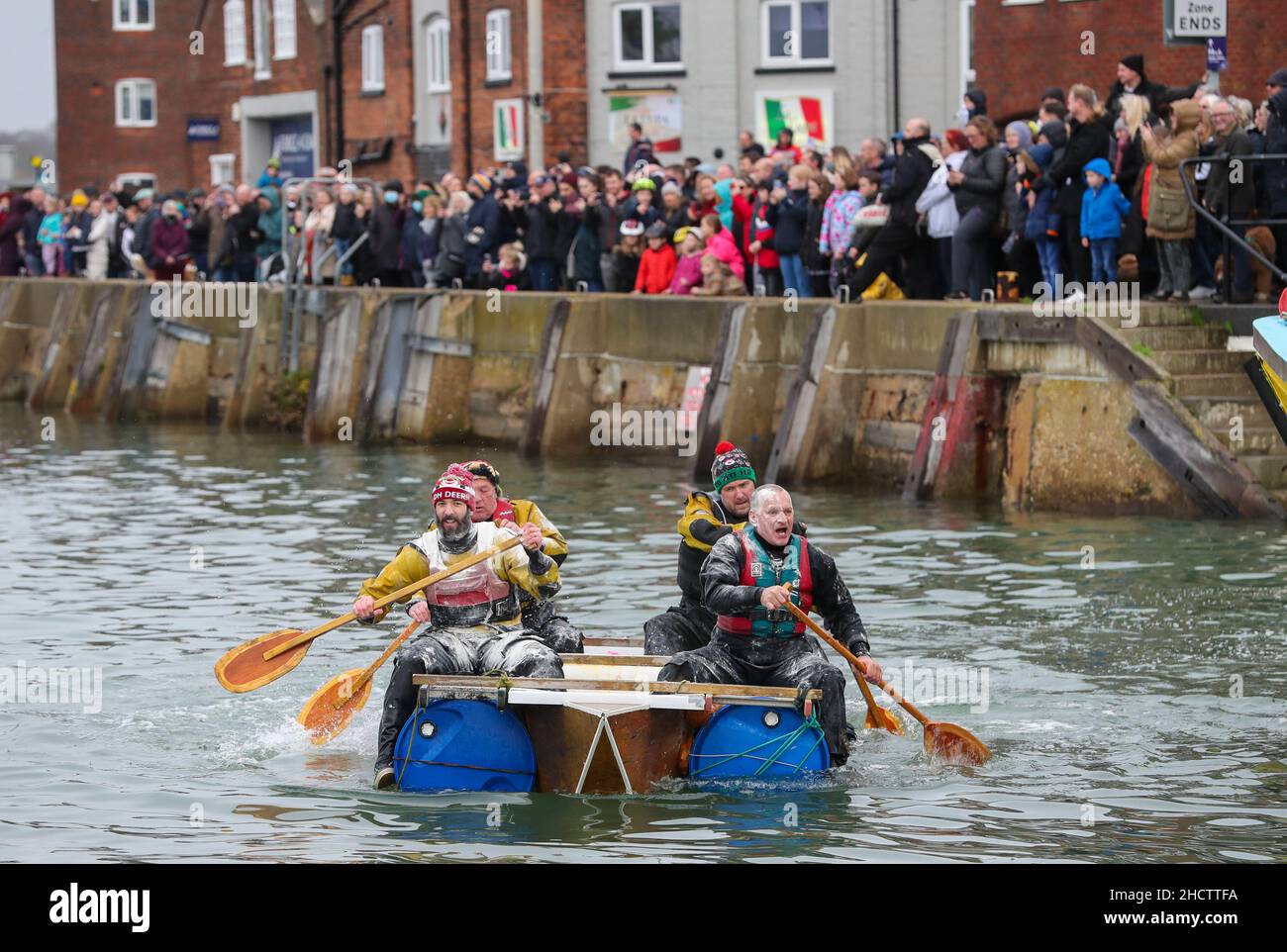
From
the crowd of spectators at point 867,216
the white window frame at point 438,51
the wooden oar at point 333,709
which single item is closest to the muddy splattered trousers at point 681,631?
the wooden oar at point 333,709

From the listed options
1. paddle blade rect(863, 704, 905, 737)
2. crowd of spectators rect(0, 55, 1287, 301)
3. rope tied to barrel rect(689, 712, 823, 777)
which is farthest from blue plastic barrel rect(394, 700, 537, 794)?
crowd of spectators rect(0, 55, 1287, 301)

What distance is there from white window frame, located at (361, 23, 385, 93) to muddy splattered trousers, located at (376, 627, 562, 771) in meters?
37.8

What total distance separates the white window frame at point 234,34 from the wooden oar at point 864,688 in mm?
46245

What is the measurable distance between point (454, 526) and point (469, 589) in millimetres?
353

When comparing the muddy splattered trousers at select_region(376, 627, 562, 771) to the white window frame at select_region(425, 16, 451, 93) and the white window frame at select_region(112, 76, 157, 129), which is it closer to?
the white window frame at select_region(425, 16, 451, 93)

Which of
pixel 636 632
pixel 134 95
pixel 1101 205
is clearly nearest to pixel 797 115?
pixel 1101 205

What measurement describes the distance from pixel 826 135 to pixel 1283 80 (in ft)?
74.4

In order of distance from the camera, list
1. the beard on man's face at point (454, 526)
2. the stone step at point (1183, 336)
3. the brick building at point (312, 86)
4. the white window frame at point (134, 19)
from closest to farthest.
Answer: the beard on man's face at point (454, 526)
the stone step at point (1183, 336)
the brick building at point (312, 86)
the white window frame at point (134, 19)

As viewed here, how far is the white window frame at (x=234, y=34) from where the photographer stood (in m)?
56.8

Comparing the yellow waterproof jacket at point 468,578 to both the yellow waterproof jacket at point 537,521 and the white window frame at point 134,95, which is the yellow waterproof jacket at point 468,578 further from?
the white window frame at point 134,95

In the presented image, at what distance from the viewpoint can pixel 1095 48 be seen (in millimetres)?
34312
